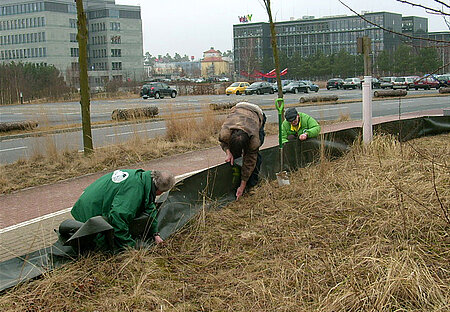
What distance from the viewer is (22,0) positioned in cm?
10838

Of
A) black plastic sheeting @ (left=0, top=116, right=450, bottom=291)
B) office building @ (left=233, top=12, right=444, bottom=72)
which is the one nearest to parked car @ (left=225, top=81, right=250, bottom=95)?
black plastic sheeting @ (left=0, top=116, right=450, bottom=291)

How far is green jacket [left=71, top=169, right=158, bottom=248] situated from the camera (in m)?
4.71

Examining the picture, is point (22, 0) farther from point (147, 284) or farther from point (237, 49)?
point (147, 284)

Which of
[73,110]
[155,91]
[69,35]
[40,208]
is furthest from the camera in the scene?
[69,35]

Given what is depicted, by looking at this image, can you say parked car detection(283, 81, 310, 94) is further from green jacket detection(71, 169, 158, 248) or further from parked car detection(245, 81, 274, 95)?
green jacket detection(71, 169, 158, 248)

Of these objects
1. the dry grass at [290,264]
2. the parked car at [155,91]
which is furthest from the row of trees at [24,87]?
the dry grass at [290,264]

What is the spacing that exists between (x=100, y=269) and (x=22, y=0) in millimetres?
116137

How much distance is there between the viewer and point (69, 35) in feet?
361

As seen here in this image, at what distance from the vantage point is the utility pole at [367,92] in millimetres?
9422

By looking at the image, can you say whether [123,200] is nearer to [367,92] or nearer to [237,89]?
[367,92]

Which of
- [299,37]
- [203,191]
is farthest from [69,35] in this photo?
[203,191]

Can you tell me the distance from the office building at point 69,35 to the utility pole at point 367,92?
314 feet

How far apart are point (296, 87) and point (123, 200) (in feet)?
167

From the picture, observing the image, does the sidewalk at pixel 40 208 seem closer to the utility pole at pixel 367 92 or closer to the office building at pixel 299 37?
the utility pole at pixel 367 92
